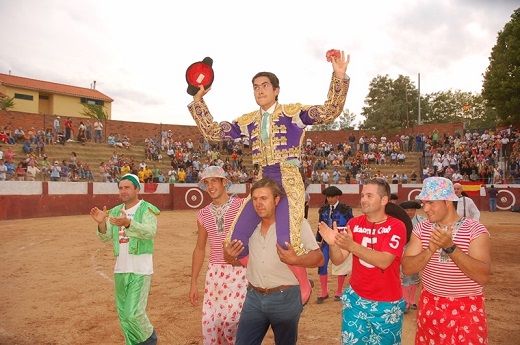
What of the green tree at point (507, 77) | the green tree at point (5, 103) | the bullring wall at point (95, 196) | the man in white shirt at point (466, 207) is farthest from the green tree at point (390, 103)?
the man in white shirt at point (466, 207)

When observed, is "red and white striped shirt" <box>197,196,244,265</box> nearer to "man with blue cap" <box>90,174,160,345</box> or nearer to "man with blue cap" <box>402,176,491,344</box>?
"man with blue cap" <box>90,174,160,345</box>

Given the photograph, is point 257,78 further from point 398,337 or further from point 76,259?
point 76,259

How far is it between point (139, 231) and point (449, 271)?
2.65 metres

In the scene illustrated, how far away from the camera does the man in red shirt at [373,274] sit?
3.18 metres

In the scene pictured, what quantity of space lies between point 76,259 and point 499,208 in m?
20.8

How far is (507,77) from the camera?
31250 mm

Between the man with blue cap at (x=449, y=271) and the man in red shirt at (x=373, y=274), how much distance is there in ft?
0.54

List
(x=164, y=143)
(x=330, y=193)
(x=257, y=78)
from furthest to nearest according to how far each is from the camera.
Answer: (x=164, y=143)
(x=330, y=193)
(x=257, y=78)

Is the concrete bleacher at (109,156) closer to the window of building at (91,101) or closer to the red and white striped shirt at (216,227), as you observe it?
the red and white striped shirt at (216,227)

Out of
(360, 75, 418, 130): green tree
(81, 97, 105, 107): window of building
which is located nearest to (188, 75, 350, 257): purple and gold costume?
(360, 75, 418, 130): green tree

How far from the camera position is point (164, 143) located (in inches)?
1230

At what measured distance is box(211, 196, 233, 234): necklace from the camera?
412cm

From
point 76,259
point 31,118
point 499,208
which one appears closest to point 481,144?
point 499,208

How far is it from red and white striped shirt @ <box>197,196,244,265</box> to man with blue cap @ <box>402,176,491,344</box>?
5.03 ft
